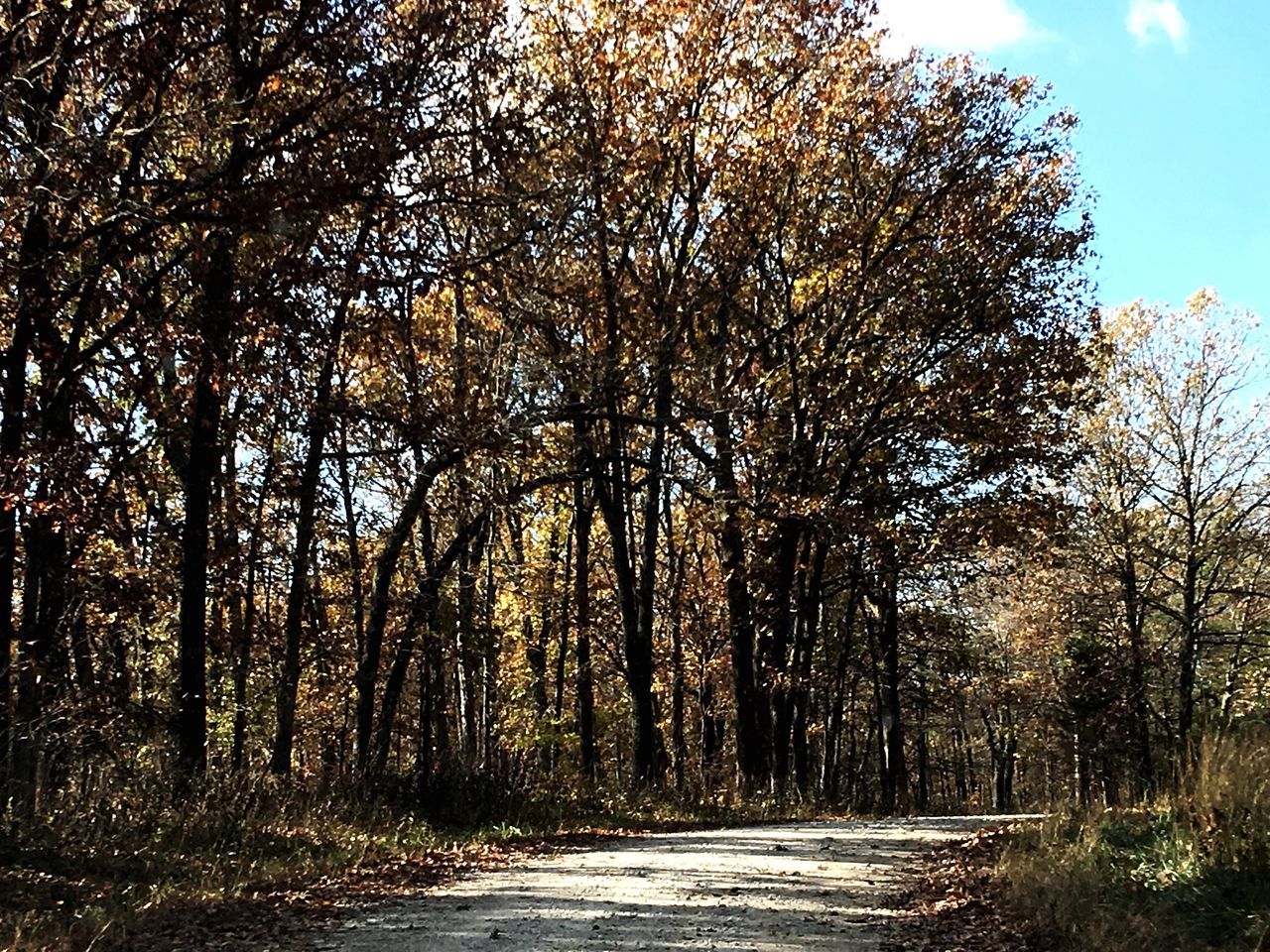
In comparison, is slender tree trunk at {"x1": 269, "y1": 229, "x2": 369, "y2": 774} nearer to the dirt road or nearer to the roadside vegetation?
the roadside vegetation

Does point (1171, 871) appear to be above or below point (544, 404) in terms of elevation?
below

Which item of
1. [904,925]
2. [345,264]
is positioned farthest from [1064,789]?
[345,264]

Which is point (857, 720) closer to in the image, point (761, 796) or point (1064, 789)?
point (761, 796)

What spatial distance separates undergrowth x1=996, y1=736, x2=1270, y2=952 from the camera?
5539mm

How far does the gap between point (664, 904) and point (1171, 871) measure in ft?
11.2

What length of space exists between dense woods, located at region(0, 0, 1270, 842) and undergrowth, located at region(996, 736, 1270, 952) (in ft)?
3.72

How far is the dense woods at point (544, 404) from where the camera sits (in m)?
9.79

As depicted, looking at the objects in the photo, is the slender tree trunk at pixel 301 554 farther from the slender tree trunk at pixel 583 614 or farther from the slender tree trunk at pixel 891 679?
the slender tree trunk at pixel 891 679

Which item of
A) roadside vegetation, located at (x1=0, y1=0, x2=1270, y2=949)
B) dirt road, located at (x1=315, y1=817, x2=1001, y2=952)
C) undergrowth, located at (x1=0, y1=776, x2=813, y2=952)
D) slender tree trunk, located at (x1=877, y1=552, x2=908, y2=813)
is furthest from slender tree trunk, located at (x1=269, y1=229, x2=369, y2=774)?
slender tree trunk, located at (x1=877, y1=552, x2=908, y2=813)

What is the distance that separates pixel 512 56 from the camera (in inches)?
455

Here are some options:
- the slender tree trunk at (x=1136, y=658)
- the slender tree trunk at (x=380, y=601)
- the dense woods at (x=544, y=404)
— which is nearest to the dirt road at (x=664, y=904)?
the dense woods at (x=544, y=404)

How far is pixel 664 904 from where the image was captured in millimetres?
7637

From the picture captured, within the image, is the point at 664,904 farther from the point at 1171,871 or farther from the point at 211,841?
the point at 211,841

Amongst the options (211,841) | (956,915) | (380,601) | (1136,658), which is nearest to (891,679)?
(1136,658)
